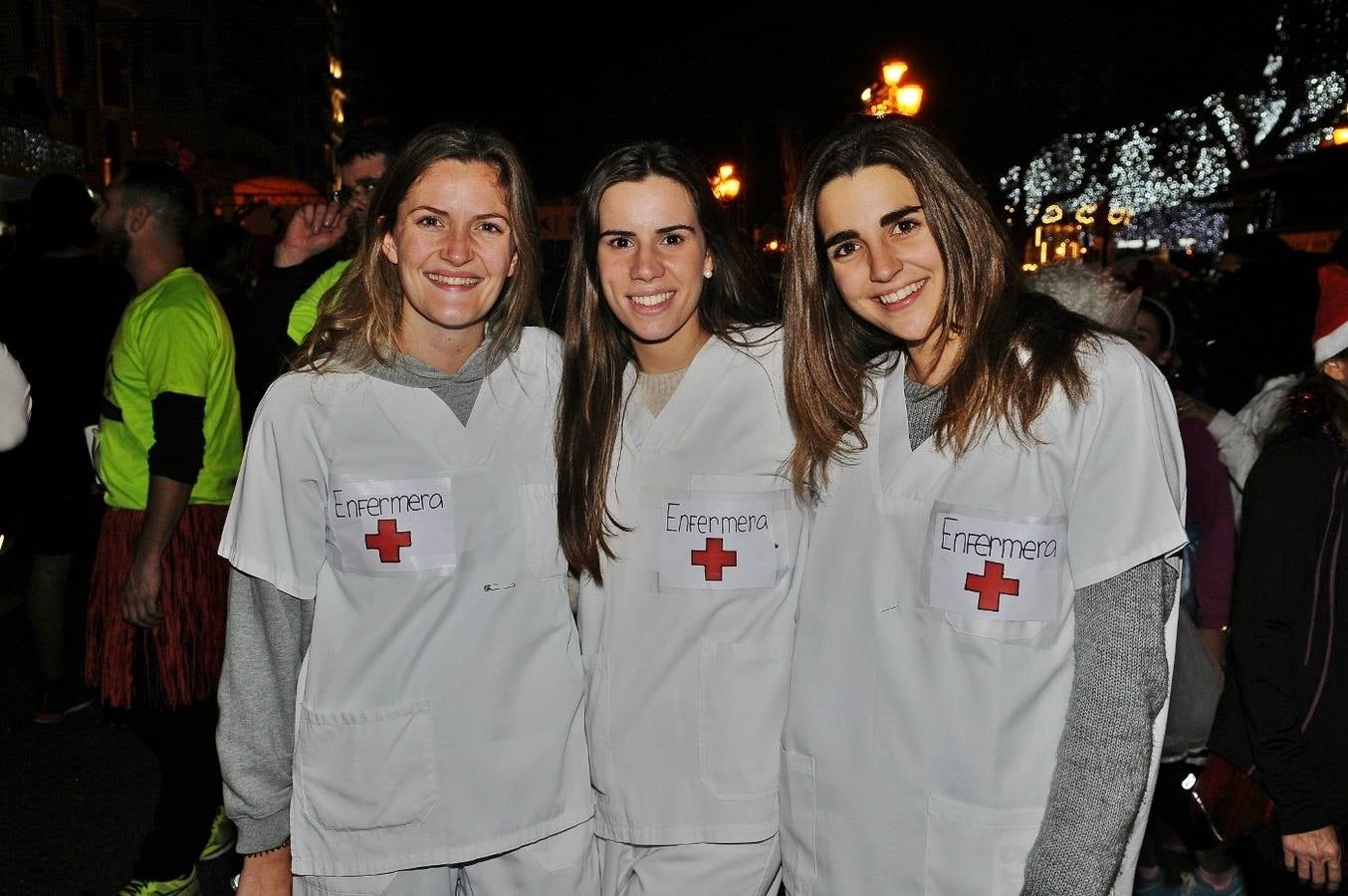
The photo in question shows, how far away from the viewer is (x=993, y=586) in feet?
6.38

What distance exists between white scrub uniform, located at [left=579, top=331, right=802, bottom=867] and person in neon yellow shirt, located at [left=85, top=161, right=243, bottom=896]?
1778 mm

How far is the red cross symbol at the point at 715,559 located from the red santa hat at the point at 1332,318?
151 cm

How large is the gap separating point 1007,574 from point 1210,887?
7.45ft

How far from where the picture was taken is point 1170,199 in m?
50.6

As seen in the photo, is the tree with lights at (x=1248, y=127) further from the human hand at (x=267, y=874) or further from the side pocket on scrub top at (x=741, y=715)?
the human hand at (x=267, y=874)

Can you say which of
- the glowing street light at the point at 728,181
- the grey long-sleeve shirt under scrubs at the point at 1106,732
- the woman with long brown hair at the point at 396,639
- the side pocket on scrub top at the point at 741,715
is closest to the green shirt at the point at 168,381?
the woman with long brown hair at the point at 396,639

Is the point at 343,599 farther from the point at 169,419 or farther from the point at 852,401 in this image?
the point at 169,419

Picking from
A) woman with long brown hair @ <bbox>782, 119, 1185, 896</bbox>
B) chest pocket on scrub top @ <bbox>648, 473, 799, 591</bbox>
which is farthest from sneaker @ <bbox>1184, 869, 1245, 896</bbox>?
chest pocket on scrub top @ <bbox>648, 473, 799, 591</bbox>

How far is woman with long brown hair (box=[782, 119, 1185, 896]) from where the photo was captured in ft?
6.16

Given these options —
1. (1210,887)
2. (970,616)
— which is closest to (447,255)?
(970,616)

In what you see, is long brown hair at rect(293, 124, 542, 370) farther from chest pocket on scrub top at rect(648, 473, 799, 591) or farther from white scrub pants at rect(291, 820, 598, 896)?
white scrub pants at rect(291, 820, 598, 896)

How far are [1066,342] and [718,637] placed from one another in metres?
0.92

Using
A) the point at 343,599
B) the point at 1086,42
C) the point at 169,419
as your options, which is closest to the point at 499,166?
the point at 343,599

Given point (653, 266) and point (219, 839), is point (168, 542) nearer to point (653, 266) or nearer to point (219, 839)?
point (219, 839)
